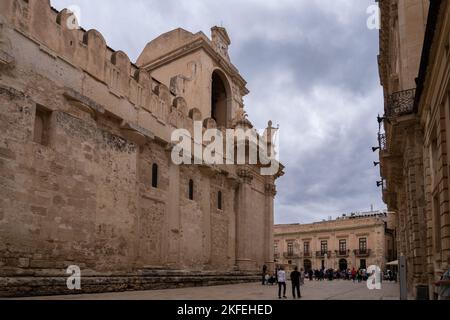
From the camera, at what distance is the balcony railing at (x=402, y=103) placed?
1441 cm

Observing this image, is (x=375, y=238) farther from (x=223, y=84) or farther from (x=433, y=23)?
(x=433, y=23)

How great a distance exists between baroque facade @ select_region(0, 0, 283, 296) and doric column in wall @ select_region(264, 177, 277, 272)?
419 cm

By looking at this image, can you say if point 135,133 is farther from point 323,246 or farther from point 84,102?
point 323,246

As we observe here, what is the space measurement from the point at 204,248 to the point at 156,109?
6.88 metres

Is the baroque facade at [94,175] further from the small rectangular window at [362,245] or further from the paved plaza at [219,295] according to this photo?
the small rectangular window at [362,245]

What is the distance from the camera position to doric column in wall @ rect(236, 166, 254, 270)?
25.5m

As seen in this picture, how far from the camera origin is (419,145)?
14391mm

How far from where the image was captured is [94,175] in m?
15.1

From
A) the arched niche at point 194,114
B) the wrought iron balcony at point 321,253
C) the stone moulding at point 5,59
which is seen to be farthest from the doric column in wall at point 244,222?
the wrought iron balcony at point 321,253

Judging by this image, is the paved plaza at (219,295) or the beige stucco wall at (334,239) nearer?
the paved plaza at (219,295)

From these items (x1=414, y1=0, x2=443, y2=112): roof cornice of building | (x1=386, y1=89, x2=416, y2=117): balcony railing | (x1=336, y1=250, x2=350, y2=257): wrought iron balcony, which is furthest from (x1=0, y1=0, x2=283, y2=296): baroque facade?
(x1=336, y1=250, x2=350, y2=257): wrought iron balcony

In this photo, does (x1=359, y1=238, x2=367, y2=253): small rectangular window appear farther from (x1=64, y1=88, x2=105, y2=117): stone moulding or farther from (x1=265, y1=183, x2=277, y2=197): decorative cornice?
(x1=64, y1=88, x2=105, y2=117): stone moulding

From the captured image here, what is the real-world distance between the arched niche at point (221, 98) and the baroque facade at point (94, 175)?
396cm

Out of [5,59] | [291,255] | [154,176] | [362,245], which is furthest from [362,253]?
[5,59]
